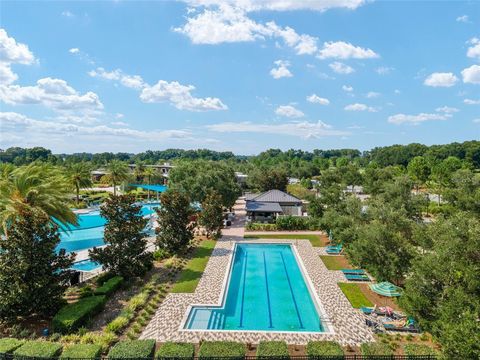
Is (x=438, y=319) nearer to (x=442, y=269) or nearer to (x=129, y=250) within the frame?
(x=442, y=269)

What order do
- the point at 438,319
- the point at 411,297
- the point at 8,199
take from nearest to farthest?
the point at 438,319, the point at 411,297, the point at 8,199

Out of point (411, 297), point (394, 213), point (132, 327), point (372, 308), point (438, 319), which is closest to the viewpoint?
point (438, 319)

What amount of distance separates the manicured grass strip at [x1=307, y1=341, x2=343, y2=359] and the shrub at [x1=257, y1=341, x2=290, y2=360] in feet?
3.08

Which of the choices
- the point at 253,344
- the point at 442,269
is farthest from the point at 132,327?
the point at 442,269

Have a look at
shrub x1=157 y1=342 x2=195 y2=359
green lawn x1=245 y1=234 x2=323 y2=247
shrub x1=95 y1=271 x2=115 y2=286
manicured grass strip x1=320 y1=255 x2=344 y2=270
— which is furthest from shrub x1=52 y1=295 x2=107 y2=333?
green lawn x1=245 y1=234 x2=323 y2=247

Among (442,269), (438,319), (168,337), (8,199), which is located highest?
(8,199)

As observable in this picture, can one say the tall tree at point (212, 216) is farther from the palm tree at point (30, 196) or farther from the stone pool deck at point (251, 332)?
the palm tree at point (30, 196)

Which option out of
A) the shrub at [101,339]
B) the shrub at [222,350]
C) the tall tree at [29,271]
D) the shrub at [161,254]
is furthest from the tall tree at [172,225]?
the shrub at [222,350]

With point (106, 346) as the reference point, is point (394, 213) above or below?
above

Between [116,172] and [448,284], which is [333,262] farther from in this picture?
[116,172]

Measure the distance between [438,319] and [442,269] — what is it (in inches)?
74.7

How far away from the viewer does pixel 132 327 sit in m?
13.6

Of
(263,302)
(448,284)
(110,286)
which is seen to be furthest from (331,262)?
(110,286)

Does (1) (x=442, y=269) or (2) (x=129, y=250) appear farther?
(2) (x=129, y=250)
